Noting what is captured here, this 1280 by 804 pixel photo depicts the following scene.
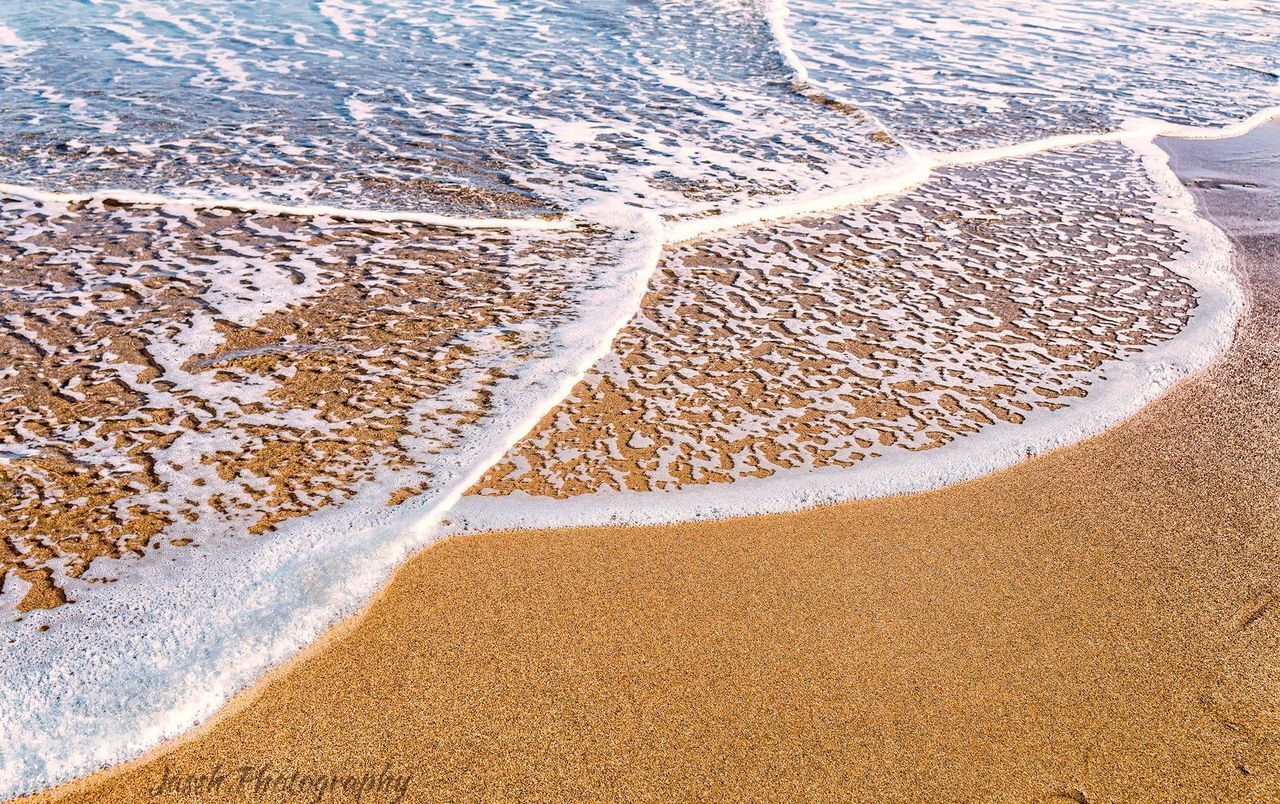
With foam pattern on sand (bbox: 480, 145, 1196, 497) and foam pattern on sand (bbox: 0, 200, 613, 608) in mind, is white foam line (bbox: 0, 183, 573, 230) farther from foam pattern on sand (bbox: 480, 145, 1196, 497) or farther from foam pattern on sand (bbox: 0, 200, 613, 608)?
foam pattern on sand (bbox: 480, 145, 1196, 497)

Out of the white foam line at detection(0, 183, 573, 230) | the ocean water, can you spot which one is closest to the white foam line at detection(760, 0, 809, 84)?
the ocean water

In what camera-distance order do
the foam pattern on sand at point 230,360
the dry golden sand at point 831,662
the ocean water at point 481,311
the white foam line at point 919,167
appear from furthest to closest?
the white foam line at point 919,167 < the foam pattern on sand at point 230,360 < the ocean water at point 481,311 < the dry golden sand at point 831,662

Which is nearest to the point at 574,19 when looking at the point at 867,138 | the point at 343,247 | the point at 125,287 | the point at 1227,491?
the point at 867,138

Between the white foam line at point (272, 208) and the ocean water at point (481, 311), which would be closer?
the ocean water at point (481, 311)

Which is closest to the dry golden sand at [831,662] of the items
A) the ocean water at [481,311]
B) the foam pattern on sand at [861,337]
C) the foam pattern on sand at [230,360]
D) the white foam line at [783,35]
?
the ocean water at [481,311]

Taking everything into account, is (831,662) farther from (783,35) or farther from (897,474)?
(783,35)

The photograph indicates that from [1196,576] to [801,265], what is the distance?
106 inches

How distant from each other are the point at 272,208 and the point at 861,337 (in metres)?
3.27

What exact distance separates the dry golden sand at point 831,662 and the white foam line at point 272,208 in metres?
2.88

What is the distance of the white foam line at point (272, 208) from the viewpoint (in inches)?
219

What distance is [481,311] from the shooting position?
452cm

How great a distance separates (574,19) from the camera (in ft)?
37.5

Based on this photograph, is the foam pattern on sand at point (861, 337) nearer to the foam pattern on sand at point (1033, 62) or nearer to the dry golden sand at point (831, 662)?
the dry golden sand at point (831, 662)

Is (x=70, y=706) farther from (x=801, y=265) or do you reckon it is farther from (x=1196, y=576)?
(x=801, y=265)
